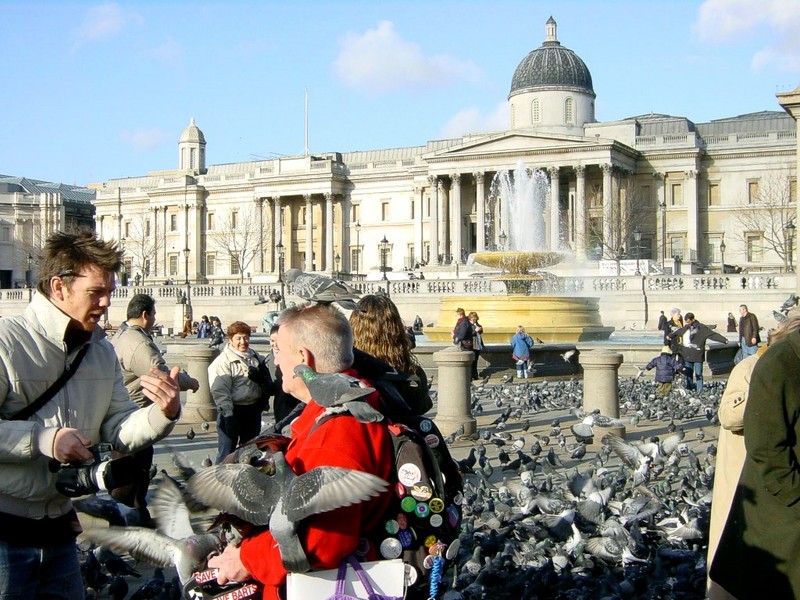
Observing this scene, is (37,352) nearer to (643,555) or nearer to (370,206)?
(643,555)

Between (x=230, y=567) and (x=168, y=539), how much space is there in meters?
0.46

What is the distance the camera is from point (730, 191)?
3063 inches

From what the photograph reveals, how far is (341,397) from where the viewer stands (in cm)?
331

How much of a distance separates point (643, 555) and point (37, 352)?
4.65m

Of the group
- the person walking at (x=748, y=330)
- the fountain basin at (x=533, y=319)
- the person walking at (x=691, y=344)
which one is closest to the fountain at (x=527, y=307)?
the fountain basin at (x=533, y=319)

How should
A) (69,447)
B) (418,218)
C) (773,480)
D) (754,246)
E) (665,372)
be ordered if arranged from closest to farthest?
(69,447)
(773,480)
(665,372)
(754,246)
(418,218)

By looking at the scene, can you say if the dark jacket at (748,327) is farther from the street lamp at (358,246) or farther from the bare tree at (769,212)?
the street lamp at (358,246)

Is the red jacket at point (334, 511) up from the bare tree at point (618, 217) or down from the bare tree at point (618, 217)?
down

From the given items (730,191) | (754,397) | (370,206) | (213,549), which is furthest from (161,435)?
(370,206)

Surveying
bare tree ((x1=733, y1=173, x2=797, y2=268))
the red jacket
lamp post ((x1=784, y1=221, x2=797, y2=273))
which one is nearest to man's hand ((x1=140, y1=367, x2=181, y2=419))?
the red jacket

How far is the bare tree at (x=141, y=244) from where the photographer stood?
330ft

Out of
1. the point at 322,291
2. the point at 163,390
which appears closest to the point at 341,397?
the point at 163,390

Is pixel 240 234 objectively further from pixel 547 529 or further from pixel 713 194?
pixel 547 529

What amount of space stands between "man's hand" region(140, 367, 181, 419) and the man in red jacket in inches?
19.1
